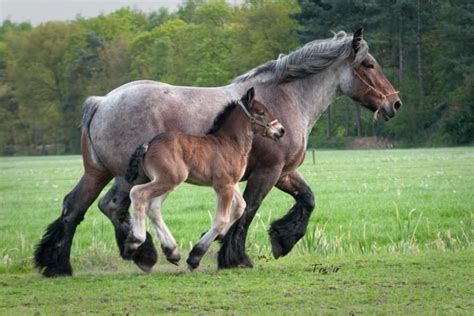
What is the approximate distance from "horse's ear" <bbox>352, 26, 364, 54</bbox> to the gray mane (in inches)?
1.4

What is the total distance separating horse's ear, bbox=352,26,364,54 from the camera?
38.1ft

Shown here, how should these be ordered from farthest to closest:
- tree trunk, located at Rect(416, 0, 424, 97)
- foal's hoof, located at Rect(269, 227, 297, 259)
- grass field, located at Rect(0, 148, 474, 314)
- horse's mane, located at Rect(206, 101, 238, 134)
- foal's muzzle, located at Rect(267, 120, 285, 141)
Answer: tree trunk, located at Rect(416, 0, 424, 97) < foal's hoof, located at Rect(269, 227, 297, 259) < horse's mane, located at Rect(206, 101, 238, 134) < foal's muzzle, located at Rect(267, 120, 285, 141) < grass field, located at Rect(0, 148, 474, 314)

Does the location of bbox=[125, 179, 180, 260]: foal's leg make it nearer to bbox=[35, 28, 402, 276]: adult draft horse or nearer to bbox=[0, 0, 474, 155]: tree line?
bbox=[35, 28, 402, 276]: adult draft horse

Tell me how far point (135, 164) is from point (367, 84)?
3.18m

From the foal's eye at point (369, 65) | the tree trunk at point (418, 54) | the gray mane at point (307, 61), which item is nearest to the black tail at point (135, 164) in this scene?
the gray mane at point (307, 61)

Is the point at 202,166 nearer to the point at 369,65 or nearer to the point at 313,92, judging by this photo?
the point at 313,92

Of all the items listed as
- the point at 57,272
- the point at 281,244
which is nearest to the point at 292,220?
the point at 281,244

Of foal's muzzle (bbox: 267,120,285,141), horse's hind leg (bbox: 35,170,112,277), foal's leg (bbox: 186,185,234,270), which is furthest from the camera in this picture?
horse's hind leg (bbox: 35,170,112,277)

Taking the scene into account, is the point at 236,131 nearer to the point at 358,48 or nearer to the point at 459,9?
the point at 358,48

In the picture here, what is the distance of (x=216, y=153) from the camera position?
10414 millimetres

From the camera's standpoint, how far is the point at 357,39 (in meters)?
11.7

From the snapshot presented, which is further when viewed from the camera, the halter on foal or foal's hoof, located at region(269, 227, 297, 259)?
foal's hoof, located at region(269, 227, 297, 259)

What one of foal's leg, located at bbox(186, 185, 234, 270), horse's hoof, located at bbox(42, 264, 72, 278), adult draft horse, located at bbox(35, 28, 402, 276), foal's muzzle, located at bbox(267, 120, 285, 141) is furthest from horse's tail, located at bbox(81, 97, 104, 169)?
foal's muzzle, located at bbox(267, 120, 285, 141)

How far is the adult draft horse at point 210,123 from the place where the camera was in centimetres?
1064
